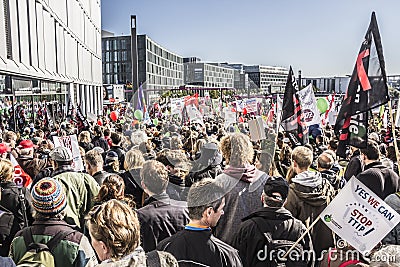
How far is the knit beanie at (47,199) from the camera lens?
3.29 meters

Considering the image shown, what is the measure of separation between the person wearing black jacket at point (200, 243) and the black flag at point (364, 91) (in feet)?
7.60

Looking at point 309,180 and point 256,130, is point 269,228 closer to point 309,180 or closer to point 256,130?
point 309,180

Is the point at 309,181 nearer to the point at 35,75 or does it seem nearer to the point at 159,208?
the point at 159,208

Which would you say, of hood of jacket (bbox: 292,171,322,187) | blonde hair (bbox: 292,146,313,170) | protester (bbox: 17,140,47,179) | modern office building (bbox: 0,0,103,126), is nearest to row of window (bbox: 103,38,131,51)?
modern office building (bbox: 0,0,103,126)

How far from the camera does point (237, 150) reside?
4457mm

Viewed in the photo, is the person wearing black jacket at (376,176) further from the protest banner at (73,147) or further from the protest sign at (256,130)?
the protest banner at (73,147)

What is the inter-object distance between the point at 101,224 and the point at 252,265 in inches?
55.9

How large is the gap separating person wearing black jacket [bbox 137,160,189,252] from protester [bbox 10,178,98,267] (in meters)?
0.66

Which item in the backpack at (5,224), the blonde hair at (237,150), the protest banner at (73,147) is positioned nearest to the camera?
the backpack at (5,224)

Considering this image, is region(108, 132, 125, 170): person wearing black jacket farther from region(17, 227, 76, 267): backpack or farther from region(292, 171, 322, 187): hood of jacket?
region(17, 227, 76, 267): backpack

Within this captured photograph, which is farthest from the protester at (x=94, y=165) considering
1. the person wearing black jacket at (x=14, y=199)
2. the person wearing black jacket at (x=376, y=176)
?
the person wearing black jacket at (x=376, y=176)

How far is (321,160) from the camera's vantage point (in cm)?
575

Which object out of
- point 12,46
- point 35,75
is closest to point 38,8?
point 35,75

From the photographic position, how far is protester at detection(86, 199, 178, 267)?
2490 mm
